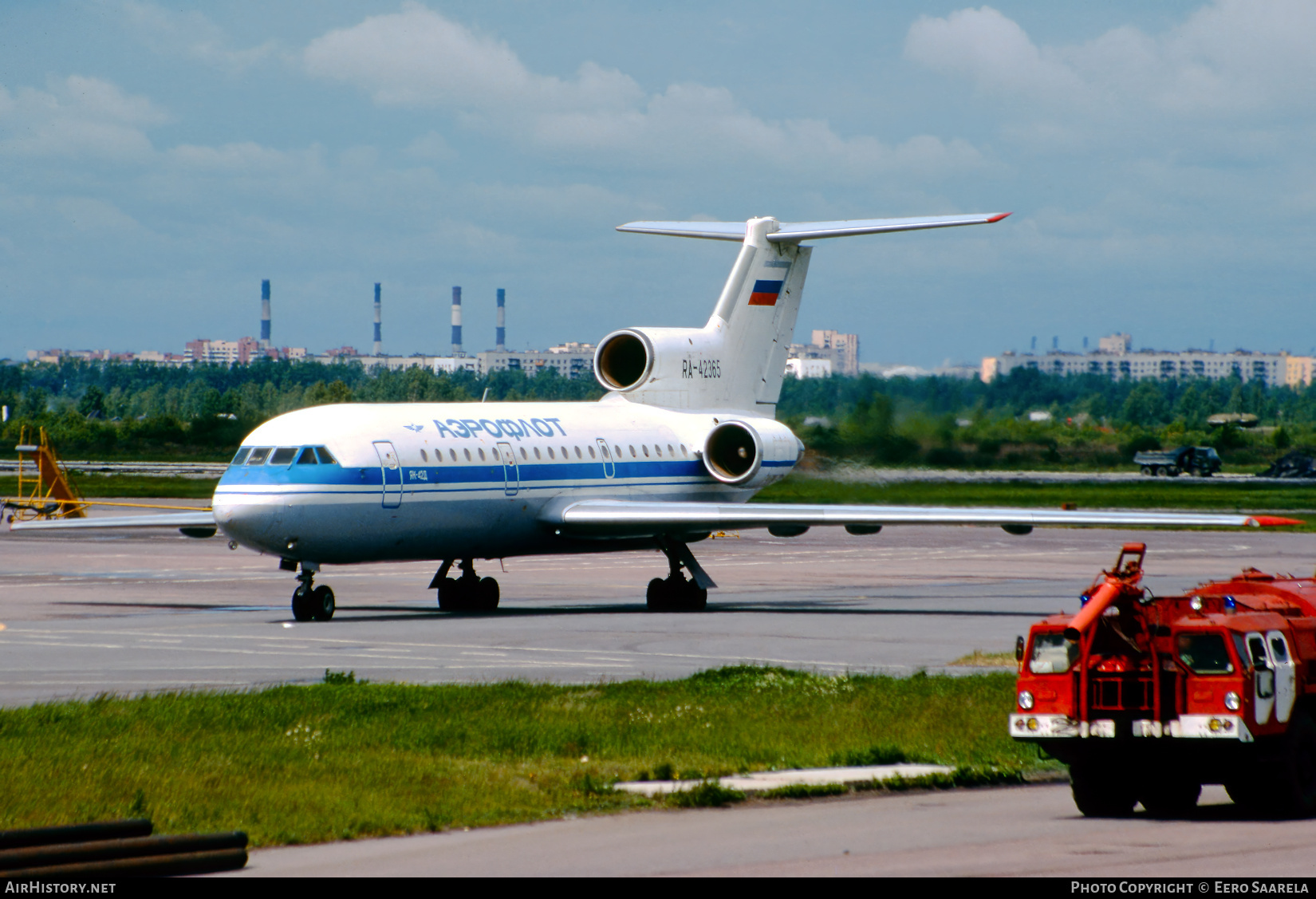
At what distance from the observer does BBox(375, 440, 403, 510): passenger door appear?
29641mm

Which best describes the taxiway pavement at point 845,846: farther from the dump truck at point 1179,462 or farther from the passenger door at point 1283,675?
the dump truck at point 1179,462

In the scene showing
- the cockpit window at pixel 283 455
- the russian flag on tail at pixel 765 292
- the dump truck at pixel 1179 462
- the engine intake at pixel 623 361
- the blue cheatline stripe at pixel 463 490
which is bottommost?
the dump truck at pixel 1179 462

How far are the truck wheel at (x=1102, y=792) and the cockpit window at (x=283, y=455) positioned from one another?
1876 centimetres

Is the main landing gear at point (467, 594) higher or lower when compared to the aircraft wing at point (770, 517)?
lower

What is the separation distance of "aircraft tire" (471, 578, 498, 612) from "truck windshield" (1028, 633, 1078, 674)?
20.9 meters

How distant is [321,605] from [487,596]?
454 cm

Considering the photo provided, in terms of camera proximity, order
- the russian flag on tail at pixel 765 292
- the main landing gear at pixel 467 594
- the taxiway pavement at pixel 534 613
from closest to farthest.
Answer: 1. the taxiway pavement at pixel 534 613
2. the main landing gear at pixel 467 594
3. the russian flag on tail at pixel 765 292

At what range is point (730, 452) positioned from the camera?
37.6m

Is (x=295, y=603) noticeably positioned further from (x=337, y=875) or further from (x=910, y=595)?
(x=337, y=875)

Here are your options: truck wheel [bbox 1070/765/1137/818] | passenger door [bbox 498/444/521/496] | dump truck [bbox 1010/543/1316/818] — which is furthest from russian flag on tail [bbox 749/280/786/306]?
truck wheel [bbox 1070/765/1137/818]

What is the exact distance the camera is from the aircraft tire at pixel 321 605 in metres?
29.2

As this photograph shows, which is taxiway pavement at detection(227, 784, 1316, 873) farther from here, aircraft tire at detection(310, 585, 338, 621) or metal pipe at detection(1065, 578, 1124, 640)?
aircraft tire at detection(310, 585, 338, 621)

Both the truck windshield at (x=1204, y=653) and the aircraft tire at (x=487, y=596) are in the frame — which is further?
the aircraft tire at (x=487, y=596)

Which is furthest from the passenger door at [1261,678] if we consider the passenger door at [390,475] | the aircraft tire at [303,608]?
the aircraft tire at [303,608]
